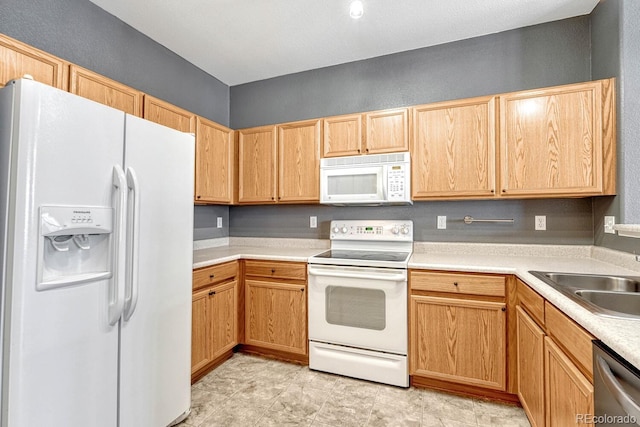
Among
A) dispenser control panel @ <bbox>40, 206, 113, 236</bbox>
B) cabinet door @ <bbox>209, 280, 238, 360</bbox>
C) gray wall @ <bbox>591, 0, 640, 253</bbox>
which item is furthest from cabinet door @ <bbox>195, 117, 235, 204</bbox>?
gray wall @ <bbox>591, 0, 640, 253</bbox>

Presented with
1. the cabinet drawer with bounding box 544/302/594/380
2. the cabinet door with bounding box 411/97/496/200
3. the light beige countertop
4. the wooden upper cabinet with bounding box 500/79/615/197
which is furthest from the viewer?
the cabinet door with bounding box 411/97/496/200

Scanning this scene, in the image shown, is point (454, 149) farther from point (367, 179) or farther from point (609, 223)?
point (609, 223)

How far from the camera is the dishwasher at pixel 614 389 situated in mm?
787

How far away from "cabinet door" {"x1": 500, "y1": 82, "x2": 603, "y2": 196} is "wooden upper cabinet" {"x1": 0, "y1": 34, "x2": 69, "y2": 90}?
2.88 m

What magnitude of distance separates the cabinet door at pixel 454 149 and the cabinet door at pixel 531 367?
0.97 meters

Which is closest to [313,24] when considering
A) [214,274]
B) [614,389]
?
[214,274]

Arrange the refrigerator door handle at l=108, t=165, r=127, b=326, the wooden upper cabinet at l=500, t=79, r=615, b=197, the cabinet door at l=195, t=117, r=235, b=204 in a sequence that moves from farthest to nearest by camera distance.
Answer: the cabinet door at l=195, t=117, r=235, b=204 → the wooden upper cabinet at l=500, t=79, r=615, b=197 → the refrigerator door handle at l=108, t=165, r=127, b=326

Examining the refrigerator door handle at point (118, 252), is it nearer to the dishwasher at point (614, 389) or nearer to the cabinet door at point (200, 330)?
the cabinet door at point (200, 330)

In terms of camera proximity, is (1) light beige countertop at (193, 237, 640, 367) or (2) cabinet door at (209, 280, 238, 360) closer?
(1) light beige countertop at (193, 237, 640, 367)

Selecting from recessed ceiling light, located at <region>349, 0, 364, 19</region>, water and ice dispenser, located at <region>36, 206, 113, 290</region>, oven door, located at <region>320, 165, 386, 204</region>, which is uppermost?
recessed ceiling light, located at <region>349, 0, 364, 19</region>

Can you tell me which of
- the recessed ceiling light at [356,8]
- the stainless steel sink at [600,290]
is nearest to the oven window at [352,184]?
the recessed ceiling light at [356,8]

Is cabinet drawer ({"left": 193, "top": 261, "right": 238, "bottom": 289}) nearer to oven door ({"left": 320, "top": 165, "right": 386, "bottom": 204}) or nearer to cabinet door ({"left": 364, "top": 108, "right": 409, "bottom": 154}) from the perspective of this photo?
oven door ({"left": 320, "top": 165, "right": 386, "bottom": 204})

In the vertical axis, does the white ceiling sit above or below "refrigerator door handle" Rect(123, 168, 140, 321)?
above

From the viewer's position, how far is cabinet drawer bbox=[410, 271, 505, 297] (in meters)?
1.95
